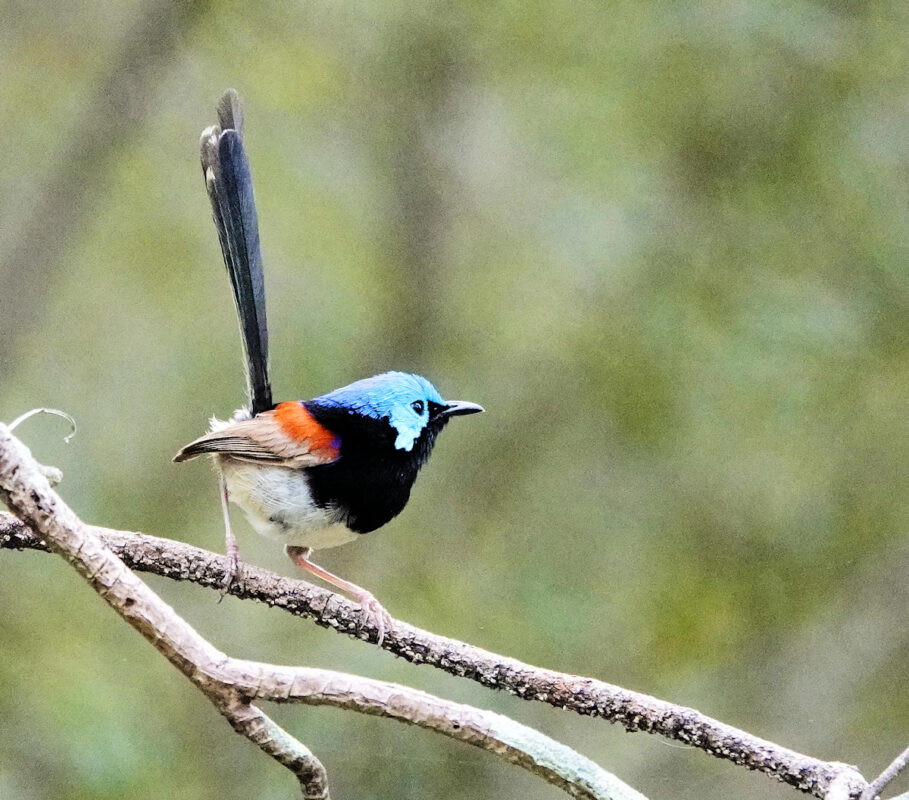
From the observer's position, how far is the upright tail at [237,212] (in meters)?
3.09

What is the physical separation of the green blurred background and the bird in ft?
4.42

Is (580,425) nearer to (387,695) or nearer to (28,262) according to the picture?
(28,262)

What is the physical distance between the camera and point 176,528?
213 inches

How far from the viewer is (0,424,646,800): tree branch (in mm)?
1567

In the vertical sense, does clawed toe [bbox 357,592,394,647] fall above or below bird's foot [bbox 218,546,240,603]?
above

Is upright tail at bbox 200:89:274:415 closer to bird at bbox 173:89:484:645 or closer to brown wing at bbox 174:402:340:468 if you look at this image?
bird at bbox 173:89:484:645

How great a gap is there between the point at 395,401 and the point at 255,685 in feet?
6.17

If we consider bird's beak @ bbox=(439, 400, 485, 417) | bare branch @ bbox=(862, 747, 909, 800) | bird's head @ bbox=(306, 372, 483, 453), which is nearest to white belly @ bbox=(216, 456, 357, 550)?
bird's head @ bbox=(306, 372, 483, 453)

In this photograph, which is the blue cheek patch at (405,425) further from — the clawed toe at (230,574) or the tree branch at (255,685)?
the tree branch at (255,685)

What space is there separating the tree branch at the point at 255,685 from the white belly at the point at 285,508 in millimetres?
1440

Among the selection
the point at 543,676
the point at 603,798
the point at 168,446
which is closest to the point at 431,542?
the point at 168,446

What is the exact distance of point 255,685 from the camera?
1.69 metres

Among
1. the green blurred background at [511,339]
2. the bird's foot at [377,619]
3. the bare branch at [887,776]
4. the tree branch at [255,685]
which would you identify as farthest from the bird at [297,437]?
the bare branch at [887,776]

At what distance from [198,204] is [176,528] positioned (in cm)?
164
